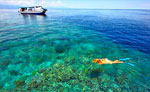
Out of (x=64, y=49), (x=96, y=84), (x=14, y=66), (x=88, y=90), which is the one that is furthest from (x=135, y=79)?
(x=14, y=66)

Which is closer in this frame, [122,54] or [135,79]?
[135,79]

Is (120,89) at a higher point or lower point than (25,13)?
lower

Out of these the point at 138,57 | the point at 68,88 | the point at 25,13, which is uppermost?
the point at 25,13

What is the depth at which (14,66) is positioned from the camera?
8.11 m

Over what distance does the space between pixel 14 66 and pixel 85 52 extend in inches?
318

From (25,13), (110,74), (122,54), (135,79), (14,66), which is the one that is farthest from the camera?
(25,13)

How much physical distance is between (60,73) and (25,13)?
5400cm

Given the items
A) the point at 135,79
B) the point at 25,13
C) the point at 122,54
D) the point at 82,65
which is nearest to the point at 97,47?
the point at 122,54

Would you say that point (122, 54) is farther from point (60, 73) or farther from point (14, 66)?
point (14, 66)

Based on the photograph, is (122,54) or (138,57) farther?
(122,54)

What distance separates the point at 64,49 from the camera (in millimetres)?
11430

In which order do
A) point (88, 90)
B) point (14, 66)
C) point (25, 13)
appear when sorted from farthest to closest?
point (25, 13) < point (14, 66) < point (88, 90)

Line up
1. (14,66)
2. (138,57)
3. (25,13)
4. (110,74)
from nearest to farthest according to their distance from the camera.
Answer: (110,74)
(14,66)
(138,57)
(25,13)

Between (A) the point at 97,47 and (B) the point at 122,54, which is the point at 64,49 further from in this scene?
(B) the point at 122,54
